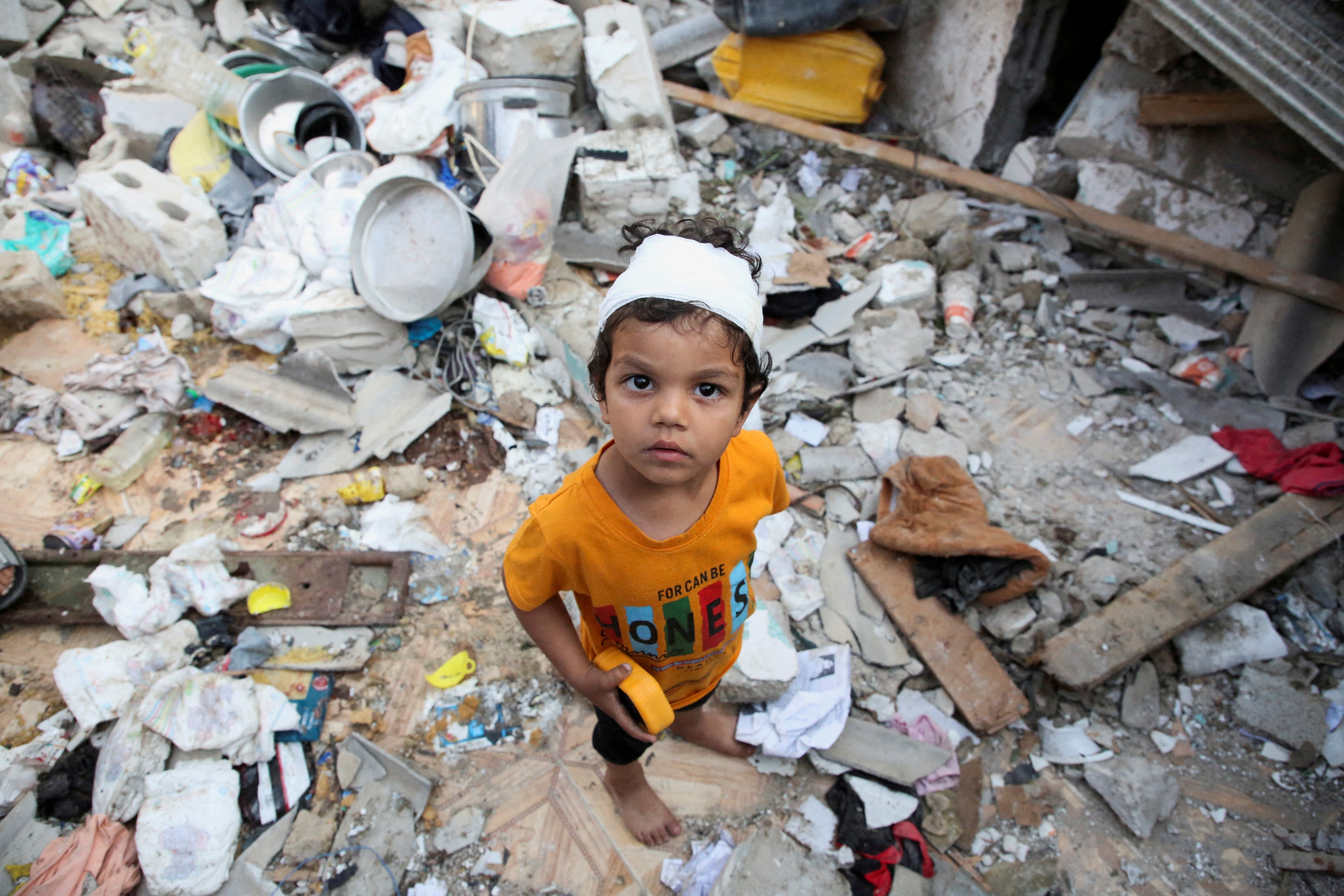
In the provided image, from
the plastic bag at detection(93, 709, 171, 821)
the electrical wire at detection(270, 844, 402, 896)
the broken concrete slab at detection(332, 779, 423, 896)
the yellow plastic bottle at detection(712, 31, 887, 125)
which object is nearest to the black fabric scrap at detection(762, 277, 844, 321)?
the yellow plastic bottle at detection(712, 31, 887, 125)

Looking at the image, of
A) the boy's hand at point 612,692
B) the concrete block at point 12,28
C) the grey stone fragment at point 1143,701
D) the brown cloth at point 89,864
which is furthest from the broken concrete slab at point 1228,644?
the concrete block at point 12,28

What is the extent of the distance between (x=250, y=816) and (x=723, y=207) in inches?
167

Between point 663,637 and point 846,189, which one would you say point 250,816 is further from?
point 846,189

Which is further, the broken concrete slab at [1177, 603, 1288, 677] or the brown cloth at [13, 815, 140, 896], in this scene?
the broken concrete slab at [1177, 603, 1288, 677]

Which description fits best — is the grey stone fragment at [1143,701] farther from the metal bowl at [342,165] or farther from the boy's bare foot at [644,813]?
the metal bowl at [342,165]

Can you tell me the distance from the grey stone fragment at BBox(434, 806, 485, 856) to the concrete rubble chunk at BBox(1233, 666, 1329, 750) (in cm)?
283

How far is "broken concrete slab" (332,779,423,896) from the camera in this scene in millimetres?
2115

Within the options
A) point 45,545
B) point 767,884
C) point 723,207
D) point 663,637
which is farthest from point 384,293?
point 767,884

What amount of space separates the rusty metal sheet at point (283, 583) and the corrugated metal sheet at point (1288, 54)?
4370 millimetres

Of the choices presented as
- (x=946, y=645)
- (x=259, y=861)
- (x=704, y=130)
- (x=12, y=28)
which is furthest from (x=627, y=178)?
(x=12, y=28)

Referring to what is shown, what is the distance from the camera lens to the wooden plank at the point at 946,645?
2.46 m

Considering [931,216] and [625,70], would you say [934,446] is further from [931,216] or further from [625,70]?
[625,70]

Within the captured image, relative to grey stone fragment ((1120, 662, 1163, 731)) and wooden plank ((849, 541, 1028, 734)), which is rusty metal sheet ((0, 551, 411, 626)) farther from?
grey stone fragment ((1120, 662, 1163, 731))

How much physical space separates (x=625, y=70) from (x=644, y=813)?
4.48 m
